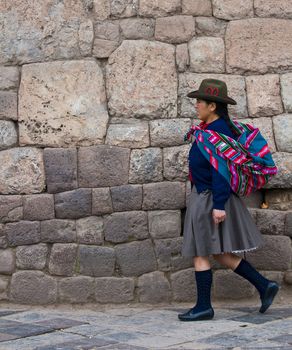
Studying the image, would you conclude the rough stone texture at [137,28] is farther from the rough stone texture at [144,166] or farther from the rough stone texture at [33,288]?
the rough stone texture at [33,288]

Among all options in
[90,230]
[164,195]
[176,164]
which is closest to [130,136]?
[176,164]

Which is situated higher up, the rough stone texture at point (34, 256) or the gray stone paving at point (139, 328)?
→ the rough stone texture at point (34, 256)

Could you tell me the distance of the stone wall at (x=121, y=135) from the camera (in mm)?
5832

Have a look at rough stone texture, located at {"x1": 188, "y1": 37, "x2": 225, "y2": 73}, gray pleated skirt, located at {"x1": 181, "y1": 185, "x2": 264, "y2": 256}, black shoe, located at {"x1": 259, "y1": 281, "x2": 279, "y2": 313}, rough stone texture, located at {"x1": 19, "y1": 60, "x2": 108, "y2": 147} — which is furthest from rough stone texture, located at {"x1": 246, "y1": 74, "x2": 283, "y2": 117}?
black shoe, located at {"x1": 259, "y1": 281, "x2": 279, "y2": 313}

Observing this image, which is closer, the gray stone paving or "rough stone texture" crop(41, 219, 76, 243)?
the gray stone paving

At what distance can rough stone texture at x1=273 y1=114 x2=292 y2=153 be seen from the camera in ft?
19.3

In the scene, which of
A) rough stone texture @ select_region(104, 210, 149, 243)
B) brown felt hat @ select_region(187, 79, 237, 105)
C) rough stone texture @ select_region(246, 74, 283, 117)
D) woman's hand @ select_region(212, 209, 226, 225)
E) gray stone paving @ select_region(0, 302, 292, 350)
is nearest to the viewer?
gray stone paving @ select_region(0, 302, 292, 350)

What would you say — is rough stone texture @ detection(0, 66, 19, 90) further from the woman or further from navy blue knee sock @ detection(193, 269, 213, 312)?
navy blue knee sock @ detection(193, 269, 213, 312)

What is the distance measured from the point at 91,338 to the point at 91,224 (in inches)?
48.8

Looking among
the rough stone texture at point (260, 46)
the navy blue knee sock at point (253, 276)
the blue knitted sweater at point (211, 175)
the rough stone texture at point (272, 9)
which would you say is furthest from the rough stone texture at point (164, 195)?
the rough stone texture at point (272, 9)

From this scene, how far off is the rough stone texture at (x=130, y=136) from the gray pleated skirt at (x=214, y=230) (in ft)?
2.34

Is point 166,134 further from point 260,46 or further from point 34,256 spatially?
point 34,256

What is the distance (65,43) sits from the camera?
593 cm

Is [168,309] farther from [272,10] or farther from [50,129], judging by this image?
[272,10]
